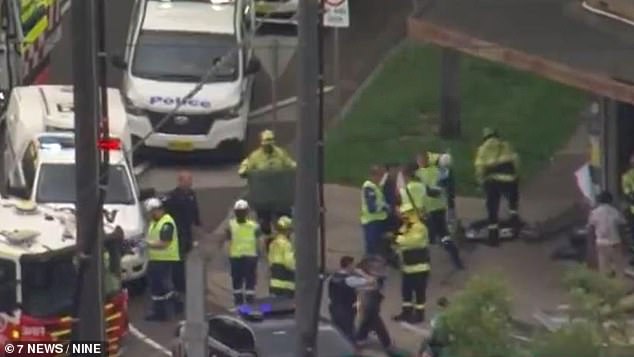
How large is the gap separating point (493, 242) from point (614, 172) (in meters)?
1.78

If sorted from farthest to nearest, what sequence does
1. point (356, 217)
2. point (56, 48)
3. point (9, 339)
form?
point (56, 48) < point (356, 217) < point (9, 339)

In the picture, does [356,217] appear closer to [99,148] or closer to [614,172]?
[614,172]

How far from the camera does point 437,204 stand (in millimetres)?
26359

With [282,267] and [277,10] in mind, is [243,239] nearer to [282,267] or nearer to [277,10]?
[282,267]

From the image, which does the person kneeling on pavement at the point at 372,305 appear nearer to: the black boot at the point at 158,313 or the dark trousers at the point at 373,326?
the dark trousers at the point at 373,326

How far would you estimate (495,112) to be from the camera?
3331cm

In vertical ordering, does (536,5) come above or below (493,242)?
above

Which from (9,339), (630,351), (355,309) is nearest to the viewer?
(630,351)

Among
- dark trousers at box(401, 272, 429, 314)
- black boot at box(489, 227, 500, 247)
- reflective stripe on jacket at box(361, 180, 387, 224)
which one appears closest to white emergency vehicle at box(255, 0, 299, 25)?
black boot at box(489, 227, 500, 247)

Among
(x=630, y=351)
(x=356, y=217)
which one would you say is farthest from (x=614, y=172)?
(x=630, y=351)

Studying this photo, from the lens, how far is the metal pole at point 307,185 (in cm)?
1802

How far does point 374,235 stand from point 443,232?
0.99m

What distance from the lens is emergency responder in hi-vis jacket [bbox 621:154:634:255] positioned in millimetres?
25516

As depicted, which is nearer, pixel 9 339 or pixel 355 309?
pixel 9 339
